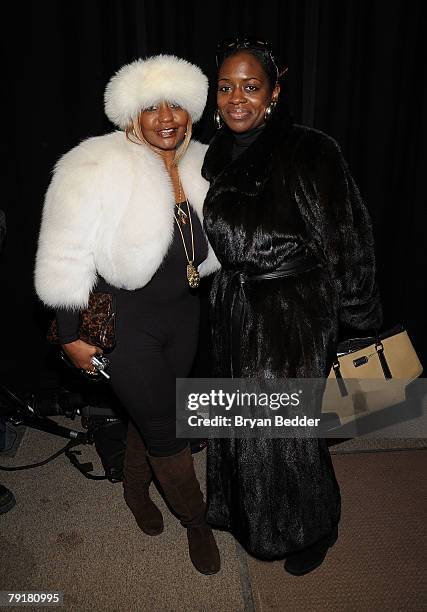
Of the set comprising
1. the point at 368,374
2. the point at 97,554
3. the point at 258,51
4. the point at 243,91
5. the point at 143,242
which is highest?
the point at 258,51

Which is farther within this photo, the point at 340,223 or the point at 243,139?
the point at 243,139

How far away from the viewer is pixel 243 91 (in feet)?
5.26

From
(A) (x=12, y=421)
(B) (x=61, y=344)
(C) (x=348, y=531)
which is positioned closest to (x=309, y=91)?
(B) (x=61, y=344)

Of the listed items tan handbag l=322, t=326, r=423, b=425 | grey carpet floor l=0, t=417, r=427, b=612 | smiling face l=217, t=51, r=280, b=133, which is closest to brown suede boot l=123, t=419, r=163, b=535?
grey carpet floor l=0, t=417, r=427, b=612

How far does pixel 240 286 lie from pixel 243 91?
611 millimetres

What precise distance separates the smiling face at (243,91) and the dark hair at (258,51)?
0.04 feet

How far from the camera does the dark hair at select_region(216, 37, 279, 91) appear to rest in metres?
1.59

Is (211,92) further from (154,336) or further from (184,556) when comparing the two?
(184,556)

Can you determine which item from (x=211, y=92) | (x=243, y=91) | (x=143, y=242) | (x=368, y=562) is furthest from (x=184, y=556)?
(x=211, y=92)

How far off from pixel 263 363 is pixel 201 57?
1593 mm

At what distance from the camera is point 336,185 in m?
1.52

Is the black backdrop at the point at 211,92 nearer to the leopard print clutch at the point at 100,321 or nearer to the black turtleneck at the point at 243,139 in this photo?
the black turtleneck at the point at 243,139

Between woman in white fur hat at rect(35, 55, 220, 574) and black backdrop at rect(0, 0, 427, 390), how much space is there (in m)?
0.86

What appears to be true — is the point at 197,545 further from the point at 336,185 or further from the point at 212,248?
the point at 336,185
